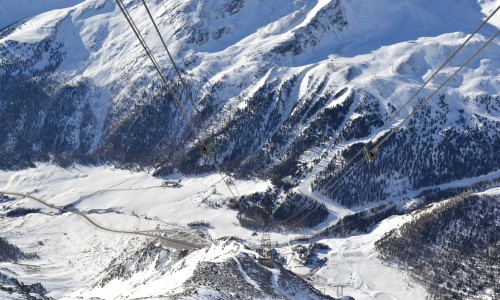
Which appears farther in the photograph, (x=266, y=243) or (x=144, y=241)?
(x=144, y=241)

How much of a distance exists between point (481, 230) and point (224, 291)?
343 feet

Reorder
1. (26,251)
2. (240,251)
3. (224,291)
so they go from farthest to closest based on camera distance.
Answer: (26,251)
(240,251)
(224,291)

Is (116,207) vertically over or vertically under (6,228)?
under

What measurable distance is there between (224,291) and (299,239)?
100886mm

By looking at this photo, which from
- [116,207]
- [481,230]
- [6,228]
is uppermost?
[6,228]

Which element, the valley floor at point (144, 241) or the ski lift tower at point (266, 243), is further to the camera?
the ski lift tower at point (266, 243)

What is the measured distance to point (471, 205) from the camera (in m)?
158

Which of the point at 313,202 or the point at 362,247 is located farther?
the point at 313,202

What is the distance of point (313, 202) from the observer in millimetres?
186750

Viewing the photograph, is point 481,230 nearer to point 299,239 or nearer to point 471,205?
point 471,205

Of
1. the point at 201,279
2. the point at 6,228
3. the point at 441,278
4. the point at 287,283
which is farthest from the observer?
the point at 6,228

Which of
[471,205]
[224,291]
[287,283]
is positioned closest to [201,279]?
[224,291]

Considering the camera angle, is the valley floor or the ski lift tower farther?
the ski lift tower

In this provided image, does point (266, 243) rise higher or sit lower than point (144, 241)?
lower
